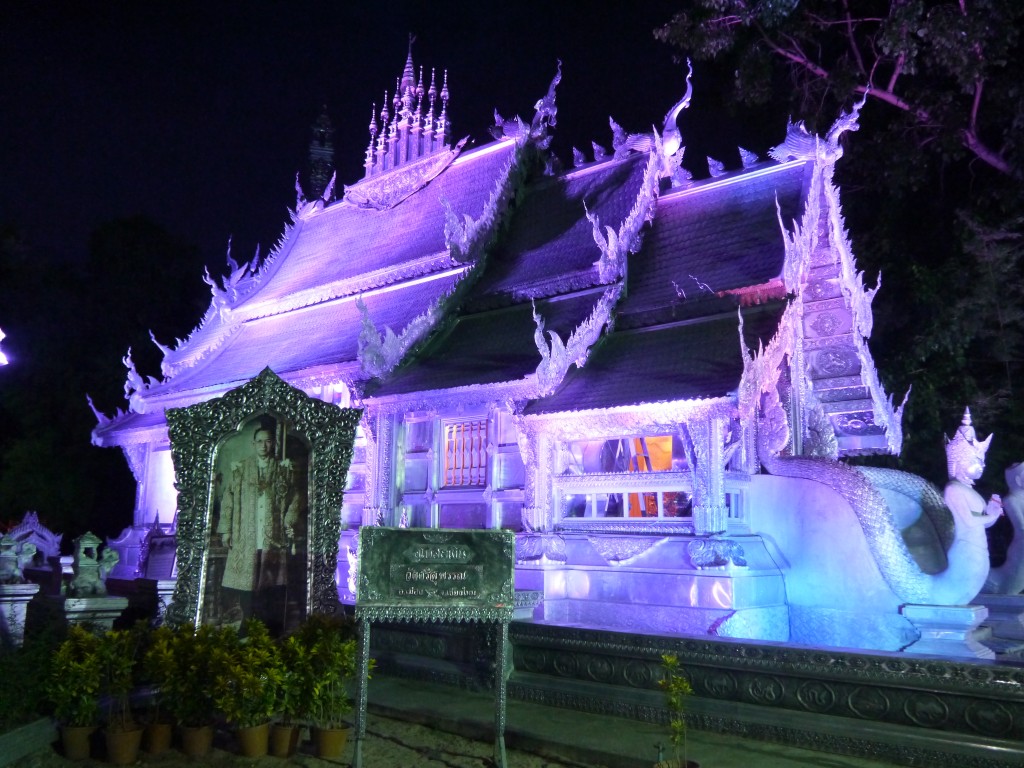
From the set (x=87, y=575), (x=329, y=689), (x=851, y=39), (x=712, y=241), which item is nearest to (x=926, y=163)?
(x=851, y=39)

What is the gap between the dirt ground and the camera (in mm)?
6914

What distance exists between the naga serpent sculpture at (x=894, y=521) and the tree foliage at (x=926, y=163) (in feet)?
22.7

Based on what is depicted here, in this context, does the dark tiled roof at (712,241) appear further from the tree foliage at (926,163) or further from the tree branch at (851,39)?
the tree branch at (851,39)

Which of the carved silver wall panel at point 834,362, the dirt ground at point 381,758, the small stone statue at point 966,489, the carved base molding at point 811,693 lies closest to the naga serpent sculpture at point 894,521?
the small stone statue at point 966,489

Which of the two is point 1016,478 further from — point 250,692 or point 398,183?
point 398,183

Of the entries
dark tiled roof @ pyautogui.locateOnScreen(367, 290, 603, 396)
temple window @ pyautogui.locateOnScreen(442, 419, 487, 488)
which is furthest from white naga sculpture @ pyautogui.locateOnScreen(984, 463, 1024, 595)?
temple window @ pyautogui.locateOnScreen(442, 419, 487, 488)

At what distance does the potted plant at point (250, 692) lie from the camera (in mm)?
6887

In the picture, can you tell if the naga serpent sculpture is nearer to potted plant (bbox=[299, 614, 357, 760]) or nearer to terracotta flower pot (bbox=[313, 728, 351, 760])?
potted plant (bbox=[299, 614, 357, 760])

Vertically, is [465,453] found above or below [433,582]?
above

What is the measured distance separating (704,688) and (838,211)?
296 inches

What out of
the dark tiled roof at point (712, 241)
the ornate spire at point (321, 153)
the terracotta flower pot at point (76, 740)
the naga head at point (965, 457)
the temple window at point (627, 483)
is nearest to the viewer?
the terracotta flower pot at point (76, 740)

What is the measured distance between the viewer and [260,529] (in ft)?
29.7

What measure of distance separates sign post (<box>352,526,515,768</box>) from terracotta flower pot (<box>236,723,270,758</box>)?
0.83m

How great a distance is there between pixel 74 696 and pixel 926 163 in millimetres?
18891
